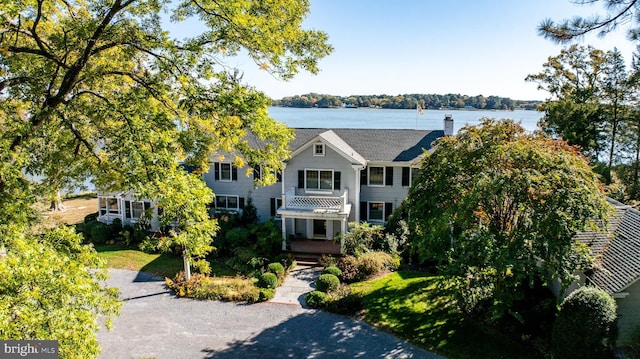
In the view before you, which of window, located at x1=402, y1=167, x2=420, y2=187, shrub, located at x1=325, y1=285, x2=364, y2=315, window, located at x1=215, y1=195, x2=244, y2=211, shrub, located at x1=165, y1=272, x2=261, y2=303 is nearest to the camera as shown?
shrub, located at x1=325, y1=285, x2=364, y2=315

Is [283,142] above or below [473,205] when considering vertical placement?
above

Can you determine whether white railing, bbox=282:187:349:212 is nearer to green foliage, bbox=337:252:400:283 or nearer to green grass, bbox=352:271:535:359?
green foliage, bbox=337:252:400:283

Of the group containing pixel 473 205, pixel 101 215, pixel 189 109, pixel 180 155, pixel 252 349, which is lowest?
pixel 252 349

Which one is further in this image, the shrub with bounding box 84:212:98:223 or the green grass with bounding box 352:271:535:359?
the shrub with bounding box 84:212:98:223

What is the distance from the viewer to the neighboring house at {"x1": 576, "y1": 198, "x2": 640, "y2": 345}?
43.5 ft

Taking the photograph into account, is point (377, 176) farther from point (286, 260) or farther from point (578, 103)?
point (578, 103)

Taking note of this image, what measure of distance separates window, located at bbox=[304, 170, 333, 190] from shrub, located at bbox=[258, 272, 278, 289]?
777 cm

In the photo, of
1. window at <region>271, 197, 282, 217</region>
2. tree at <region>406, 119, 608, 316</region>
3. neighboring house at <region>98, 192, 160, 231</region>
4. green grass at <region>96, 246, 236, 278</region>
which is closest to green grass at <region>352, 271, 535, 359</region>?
tree at <region>406, 119, 608, 316</region>

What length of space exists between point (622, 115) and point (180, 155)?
3450 cm

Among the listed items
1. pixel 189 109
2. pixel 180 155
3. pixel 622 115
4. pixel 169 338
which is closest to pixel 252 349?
pixel 169 338

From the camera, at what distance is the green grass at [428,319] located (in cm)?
1464

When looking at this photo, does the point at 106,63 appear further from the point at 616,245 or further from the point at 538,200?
the point at 616,245

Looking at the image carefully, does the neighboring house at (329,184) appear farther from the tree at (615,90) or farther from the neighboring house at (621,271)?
the tree at (615,90)

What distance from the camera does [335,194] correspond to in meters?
25.9
